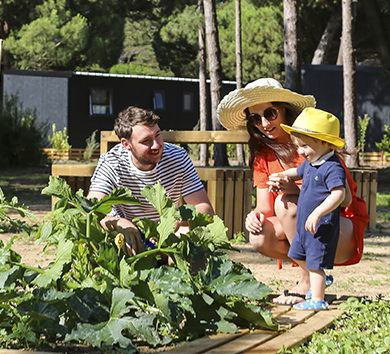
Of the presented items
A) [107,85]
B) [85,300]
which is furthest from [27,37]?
[85,300]

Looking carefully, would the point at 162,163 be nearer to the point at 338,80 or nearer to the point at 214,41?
the point at 214,41

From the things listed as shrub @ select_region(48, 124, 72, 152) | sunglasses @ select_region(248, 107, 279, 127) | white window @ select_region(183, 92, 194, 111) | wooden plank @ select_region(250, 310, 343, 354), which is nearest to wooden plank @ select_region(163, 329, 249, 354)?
wooden plank @ select_region(250, 310, 343, 354)

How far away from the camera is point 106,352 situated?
6.22 feet

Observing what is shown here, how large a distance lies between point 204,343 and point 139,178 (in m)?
1.09

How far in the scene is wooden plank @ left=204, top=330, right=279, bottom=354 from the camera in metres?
1.97

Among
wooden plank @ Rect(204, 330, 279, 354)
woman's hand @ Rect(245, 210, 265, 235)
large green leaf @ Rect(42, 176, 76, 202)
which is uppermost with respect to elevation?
large green leaf @ Rect(42, 176, 76, 202)

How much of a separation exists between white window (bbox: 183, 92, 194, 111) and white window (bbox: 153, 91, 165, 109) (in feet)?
2.84

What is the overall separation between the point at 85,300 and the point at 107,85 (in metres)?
19.5

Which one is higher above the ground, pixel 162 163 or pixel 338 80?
pixel 338 80

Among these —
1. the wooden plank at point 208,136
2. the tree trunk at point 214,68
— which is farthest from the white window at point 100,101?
the wooden plank at point 208,136

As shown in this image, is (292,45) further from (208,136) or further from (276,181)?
(276,181)

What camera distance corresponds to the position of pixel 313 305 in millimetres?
2568

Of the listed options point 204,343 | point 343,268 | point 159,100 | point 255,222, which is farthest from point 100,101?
point 204,343

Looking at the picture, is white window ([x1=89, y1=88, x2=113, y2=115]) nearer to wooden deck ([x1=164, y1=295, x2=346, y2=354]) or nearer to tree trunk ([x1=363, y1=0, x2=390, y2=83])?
tree trunk ([x1=363, y1=0, x2=390, y2=83])
